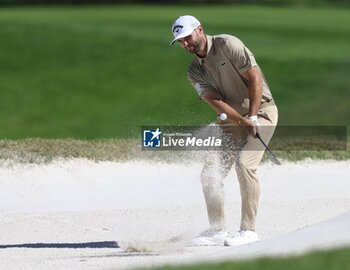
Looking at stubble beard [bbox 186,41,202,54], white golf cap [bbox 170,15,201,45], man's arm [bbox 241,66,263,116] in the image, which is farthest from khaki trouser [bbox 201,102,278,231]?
white golf cap [bbox 170,15,201,45]

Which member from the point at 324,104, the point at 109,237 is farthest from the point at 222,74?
the point at 324,104

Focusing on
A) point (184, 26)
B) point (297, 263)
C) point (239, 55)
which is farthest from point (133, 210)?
point (297, 263)

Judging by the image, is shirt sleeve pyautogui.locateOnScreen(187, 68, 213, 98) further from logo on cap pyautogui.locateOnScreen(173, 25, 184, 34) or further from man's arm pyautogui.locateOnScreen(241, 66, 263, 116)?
logo on cap pyautogui.locateOnScreen(173, 25, 184, 34)

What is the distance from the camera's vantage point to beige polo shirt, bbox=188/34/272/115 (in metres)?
9.67

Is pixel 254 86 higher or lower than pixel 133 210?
higher

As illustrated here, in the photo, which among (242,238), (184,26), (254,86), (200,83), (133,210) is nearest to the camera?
(184,26)

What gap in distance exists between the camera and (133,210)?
11945 mm

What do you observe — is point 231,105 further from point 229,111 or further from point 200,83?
point 200,83

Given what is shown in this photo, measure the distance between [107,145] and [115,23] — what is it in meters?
20.9

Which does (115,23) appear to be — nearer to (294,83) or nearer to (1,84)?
(1,84)

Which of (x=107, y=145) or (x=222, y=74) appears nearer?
(x=222, y=74)

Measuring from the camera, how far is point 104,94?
28.3 m

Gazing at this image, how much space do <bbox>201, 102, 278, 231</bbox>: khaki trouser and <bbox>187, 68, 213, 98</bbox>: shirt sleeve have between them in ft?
1.18

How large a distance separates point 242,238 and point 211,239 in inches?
12.6
